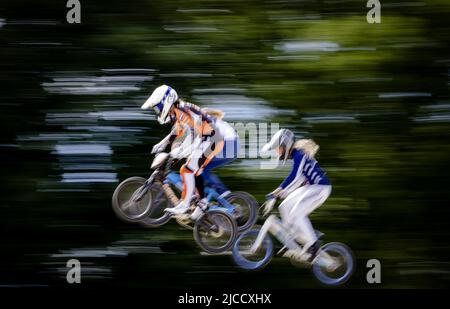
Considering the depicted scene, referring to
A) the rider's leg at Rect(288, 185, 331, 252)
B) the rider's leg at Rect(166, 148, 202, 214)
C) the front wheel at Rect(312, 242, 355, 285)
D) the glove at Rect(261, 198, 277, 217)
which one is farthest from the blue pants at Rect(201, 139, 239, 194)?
the front wheel at Rect(312, 242, 355, 285)

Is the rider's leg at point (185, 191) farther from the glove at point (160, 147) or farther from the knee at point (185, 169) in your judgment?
the glove at point (160, 147)

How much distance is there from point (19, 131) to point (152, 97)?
1285 mm

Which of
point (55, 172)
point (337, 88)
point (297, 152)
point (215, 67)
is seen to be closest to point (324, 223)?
point (297, 152)

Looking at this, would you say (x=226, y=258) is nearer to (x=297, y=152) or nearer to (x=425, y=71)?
(x=297, y=152)

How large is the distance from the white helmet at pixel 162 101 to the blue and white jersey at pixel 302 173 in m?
1.17

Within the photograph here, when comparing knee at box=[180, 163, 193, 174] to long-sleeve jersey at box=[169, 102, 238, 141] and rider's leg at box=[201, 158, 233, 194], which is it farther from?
long-sleeve jersey at box=[169, 102, 238, 141]

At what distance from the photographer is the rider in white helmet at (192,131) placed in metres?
7.46

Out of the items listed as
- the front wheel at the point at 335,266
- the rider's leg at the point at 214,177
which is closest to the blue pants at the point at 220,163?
the rider's leg at the point at 214,177

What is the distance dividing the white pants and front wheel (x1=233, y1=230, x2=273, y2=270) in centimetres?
25

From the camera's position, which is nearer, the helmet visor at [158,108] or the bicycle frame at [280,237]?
the bicycle frame at [280,237]

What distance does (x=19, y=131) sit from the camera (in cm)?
787

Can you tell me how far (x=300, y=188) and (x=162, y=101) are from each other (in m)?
1.46

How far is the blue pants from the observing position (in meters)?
7.42

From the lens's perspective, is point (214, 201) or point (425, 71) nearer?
point (214, 201)
